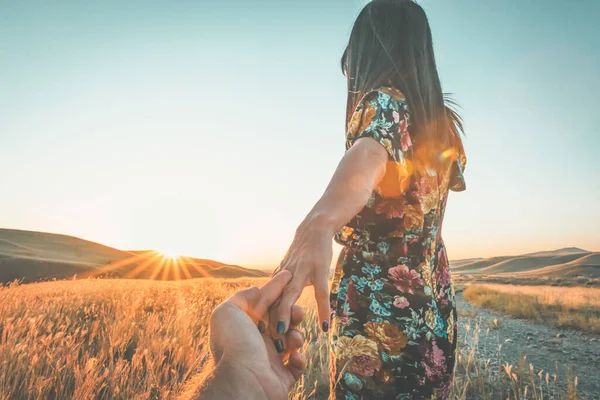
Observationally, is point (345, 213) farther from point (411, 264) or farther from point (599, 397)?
point (599, 397)

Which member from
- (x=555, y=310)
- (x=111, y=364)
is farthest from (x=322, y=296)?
(x=555, y=310)

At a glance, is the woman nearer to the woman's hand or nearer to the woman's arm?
the woman's arm

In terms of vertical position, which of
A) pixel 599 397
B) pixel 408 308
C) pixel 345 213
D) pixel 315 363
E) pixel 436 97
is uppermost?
pixel 436 97

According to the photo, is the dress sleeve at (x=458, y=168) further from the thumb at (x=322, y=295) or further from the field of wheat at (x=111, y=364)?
the field of wheat at (x=111, y=364)

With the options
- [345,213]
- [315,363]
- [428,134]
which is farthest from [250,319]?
[315,363]

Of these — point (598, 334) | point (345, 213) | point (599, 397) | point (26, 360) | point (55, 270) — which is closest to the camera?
point (345, 213)

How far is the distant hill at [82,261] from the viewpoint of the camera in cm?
4084

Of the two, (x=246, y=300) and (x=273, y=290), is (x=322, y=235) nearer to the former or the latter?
(x=273, y=290)

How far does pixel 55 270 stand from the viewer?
42.1 meters

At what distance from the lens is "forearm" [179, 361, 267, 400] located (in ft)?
2.47

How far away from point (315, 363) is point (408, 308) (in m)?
3.49

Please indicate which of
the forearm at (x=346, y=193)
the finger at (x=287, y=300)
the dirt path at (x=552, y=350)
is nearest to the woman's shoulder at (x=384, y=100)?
the forearm at (x=346, y=193)

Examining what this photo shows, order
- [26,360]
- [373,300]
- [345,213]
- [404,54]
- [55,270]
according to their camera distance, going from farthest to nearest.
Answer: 1. [55,270]
2. [26,360]
3. [404,54]
4. [373,300]
5. [345,213]

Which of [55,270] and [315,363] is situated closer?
[315,363]
